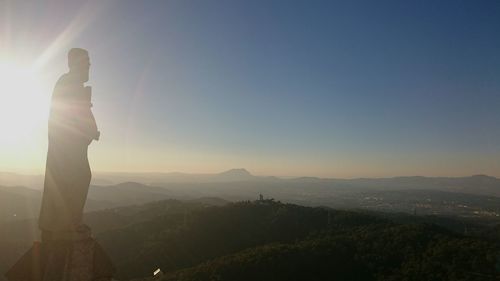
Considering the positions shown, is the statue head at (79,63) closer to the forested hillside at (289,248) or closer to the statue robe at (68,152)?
the statue robe at (68,152)

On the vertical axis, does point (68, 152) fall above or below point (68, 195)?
above

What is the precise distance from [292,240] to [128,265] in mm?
40933

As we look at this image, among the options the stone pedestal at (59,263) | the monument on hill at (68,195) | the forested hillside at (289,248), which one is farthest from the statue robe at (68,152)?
the forested hillside at (289,248)

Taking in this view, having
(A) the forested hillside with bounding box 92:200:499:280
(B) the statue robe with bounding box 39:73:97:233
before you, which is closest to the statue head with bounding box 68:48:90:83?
(B) the statue robe with bounding box 39:73:97:233

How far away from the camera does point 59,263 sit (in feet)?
20.7

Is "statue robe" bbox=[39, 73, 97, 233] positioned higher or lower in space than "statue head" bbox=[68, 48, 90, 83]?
lower

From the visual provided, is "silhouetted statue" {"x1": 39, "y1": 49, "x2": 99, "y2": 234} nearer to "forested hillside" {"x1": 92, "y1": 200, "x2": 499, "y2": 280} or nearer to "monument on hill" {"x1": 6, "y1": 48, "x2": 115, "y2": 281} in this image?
"monument on hill" {"x1": 6, "y1": 48, "x2": 115, "y2": 281}

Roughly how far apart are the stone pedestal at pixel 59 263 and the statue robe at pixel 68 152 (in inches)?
11.7

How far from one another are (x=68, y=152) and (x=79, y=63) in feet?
5.19

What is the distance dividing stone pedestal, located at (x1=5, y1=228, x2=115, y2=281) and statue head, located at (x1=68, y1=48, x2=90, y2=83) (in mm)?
2817

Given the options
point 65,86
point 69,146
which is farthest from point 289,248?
point 65,86

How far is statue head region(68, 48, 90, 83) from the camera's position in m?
6.88

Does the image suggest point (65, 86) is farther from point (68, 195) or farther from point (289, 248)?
point (289, 248)

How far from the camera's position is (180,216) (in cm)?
11744
